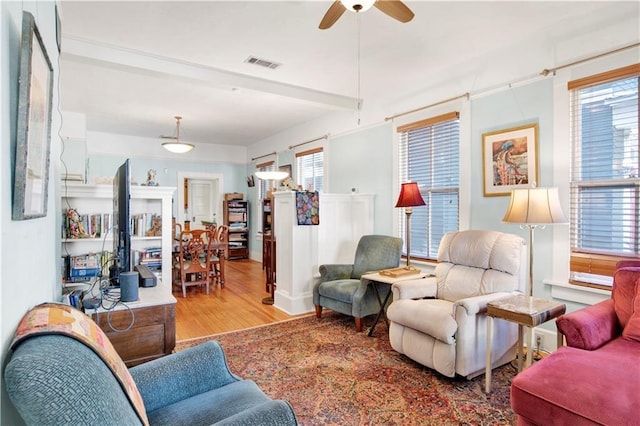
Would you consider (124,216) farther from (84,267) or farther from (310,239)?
(310,239)

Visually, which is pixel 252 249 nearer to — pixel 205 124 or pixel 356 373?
pixel 205 124

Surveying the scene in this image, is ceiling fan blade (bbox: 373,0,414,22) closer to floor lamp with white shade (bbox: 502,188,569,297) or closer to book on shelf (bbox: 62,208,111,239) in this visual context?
floor lamp with white shade (bbox: 502,188,569,297)

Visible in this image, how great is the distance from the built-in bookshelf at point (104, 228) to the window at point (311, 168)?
284 cm

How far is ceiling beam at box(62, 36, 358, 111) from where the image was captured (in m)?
3.04

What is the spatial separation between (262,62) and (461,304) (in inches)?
112

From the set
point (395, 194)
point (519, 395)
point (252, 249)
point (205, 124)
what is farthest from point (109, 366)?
point (252, 249)

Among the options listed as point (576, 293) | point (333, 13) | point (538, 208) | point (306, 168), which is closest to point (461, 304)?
point (538, 208)

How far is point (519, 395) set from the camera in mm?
1679

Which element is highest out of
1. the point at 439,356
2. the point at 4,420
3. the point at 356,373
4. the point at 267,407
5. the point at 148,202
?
the point at 148,202

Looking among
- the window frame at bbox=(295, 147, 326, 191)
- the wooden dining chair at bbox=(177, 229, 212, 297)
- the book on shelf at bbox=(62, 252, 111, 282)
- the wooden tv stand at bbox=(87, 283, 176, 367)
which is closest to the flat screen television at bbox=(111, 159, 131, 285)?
the wooden tv stand at bbox=(87, 283, 176, 367)

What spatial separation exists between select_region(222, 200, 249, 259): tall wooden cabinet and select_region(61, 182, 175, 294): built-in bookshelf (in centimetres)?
475

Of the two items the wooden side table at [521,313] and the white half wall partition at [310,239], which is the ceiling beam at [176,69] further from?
A: the wooden side table at [521,313]

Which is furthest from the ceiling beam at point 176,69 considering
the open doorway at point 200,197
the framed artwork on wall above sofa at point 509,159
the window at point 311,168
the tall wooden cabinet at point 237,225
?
the open doorway at point 200,197

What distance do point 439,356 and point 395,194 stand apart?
2179 millimetres
